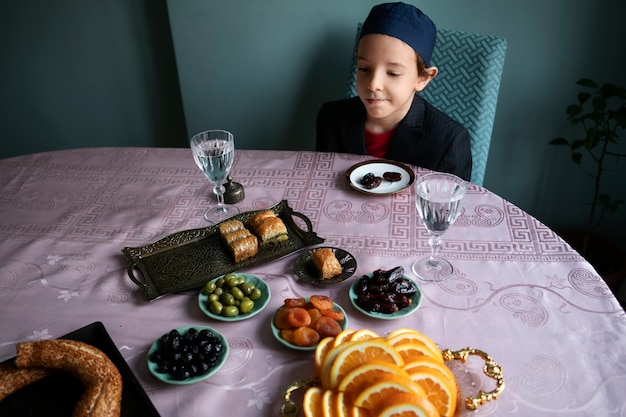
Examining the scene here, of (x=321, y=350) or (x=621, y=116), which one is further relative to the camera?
(x=621, y=116)

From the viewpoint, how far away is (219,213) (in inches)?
53.4

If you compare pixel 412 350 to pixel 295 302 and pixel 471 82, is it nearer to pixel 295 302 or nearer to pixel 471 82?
pixel 295 302

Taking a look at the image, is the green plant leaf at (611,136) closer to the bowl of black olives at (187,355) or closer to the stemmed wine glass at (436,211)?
the stemmed wine glass at (436,211)

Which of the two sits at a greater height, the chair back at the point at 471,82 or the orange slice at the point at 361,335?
the chair back at the point at 471,82

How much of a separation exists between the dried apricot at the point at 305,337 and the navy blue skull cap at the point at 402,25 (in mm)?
919

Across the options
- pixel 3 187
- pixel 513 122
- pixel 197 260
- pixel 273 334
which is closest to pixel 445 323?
pixel 273 334

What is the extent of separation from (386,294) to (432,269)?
0.16m

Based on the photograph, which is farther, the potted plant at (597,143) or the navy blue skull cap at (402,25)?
the potted plant at (597,143)

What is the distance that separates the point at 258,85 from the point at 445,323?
5.43ft

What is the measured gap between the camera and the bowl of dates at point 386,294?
0.98 metres

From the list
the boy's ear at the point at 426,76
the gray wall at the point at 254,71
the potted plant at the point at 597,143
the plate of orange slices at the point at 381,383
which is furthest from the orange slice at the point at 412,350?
the gray wall at the point at 254,71

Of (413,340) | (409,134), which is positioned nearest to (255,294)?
(413,340)

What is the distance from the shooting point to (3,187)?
1.52 m

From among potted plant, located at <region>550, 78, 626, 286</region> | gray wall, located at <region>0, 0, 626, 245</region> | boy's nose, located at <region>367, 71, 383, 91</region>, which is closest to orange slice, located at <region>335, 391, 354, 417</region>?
boy's nose, located at <region>367, 71, 383, 91</region>
